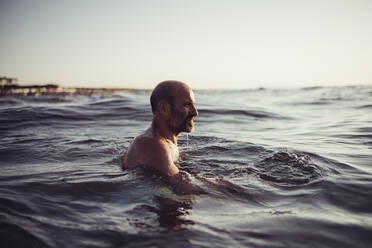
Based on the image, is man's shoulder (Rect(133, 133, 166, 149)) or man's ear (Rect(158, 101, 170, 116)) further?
man's ear (Rect(158, 101, 170, 116))

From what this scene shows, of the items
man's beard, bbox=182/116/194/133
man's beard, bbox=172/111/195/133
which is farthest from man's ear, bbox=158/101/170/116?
man's beard, bbox=182/116/194/133

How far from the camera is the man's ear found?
4048mm

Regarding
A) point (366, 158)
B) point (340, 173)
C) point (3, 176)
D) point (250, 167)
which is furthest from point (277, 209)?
point (3, 176)

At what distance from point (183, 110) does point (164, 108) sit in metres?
0.29

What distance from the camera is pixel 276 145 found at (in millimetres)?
6160

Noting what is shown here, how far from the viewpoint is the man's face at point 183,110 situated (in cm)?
398

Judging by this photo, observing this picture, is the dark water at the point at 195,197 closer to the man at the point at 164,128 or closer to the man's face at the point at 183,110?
the man at the point at 164,128

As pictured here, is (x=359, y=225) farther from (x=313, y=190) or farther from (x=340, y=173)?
(x=340, y=173)

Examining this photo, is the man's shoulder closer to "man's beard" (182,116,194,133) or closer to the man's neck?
the man's neck

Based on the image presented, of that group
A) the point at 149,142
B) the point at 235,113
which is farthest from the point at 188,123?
the point at 235,113

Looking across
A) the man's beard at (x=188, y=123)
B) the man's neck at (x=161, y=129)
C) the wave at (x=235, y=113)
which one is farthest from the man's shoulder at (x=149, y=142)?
the wave at (x=235, y=113)

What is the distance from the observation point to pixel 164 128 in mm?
4199

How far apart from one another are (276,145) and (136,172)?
3.65 metres

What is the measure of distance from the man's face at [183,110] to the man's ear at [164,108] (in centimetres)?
8
